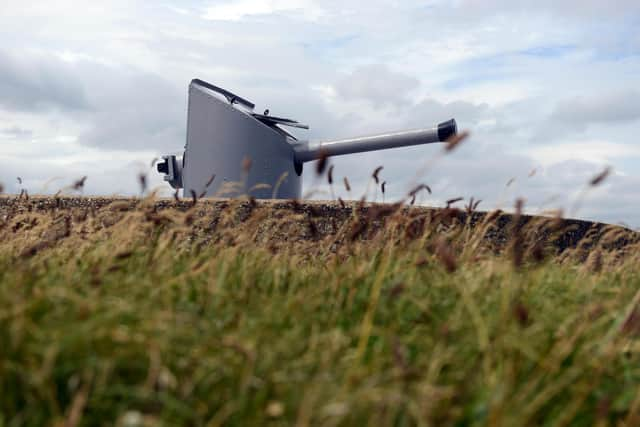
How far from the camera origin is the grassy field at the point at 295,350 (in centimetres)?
199

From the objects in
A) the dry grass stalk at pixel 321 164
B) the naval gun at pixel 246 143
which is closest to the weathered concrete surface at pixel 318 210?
the naval gun at pixel 246 143

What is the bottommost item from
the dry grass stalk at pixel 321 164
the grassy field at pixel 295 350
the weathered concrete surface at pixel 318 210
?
the grassy field at pixel 295 350

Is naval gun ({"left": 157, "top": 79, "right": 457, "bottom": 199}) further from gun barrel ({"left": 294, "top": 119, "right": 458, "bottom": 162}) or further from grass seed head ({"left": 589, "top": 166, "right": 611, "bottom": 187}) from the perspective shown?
grass seed head ({"left": 589, "top": 166, "right": 611, "bottom": 187})

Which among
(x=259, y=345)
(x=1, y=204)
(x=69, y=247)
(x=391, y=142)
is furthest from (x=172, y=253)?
(x=391, y=142)

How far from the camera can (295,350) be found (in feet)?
7.52

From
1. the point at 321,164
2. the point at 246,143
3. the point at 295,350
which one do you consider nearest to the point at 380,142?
the point at 246,143

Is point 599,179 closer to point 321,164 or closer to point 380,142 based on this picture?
point 321,164

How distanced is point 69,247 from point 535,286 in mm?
2490

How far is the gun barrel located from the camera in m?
9.85

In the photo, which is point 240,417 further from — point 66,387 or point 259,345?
point 66,387

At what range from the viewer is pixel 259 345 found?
2256mm

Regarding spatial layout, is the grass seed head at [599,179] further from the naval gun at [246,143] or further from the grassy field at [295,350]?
the naval gun at [246,143]

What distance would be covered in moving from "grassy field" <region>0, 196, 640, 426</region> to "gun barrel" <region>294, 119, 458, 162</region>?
21.6 ft

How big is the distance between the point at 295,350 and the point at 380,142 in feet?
26.1
